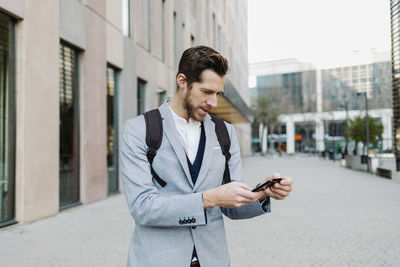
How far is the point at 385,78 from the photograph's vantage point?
113 feet

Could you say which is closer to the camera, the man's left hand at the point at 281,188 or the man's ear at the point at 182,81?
the man's left hand at the point at 281,188

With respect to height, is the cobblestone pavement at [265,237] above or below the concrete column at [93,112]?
below

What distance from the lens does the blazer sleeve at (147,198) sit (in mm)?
1608

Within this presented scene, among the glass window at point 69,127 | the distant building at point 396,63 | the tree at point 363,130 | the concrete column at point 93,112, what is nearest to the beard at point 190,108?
the glass window at point 69,127

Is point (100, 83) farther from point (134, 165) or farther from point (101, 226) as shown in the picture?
point (134, 165)

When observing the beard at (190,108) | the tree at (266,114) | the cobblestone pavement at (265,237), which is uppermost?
the tree at (266,114)

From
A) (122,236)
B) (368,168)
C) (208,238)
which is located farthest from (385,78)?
(208,238)

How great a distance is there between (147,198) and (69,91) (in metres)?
9.14

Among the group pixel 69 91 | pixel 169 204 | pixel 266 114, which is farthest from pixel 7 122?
pixel 266 114

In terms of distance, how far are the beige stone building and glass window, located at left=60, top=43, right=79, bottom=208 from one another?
3cm

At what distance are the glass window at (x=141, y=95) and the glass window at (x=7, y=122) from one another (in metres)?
7.43

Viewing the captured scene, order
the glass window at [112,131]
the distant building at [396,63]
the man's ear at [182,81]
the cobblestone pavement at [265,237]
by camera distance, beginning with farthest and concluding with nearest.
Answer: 1. the distant building at [396,63]
2. the glass window at [112,131]
3. the cobblestone pavement at [265,237]
4. the man's ear at [182,81]

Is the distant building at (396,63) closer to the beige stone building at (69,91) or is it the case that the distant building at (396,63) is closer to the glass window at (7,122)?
the beige stone building at (69,91)

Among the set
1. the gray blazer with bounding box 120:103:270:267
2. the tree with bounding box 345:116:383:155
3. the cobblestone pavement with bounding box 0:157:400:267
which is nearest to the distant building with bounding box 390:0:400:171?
the tree with bounding box 345:116:383:155
